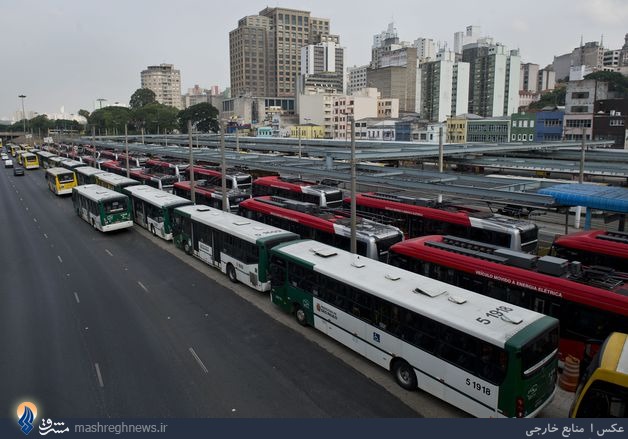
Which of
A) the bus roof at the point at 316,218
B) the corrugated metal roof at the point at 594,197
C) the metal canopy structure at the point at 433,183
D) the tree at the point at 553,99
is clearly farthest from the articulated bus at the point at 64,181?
the tree at the point at 553,99

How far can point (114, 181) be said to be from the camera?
38.1 metres

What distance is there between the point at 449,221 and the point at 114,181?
89.8 feet

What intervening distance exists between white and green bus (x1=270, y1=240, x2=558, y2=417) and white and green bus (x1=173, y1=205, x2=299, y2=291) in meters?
3.48

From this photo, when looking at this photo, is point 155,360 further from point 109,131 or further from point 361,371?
point 109,131

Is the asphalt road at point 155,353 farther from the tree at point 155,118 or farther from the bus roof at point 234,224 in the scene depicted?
the tree at point 155,118

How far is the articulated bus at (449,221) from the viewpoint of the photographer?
2011 cm

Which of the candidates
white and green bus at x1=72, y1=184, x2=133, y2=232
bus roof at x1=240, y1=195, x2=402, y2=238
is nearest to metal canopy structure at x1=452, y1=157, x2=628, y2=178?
bus roof at x1=240, y1=195, x2=402, y2=238

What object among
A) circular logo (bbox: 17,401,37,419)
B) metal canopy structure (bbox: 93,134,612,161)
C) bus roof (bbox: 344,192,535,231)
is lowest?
circular logo (bbox: 17,401,37,419)

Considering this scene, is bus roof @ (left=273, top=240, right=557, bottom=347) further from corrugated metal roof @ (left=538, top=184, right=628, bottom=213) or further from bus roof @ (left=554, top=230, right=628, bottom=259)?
corrugated metal roof @ (left=538, top=184, right=628, bottom=213)

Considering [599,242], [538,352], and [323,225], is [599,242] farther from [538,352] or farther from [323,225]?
[323,225]

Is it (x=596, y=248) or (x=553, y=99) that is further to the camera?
(x=553, y=99)

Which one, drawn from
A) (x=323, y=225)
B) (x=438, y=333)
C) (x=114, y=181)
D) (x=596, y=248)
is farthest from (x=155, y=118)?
(x=438, y=333)

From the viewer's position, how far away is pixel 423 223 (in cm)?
2434

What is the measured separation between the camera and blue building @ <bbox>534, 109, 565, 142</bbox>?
3324 inches
